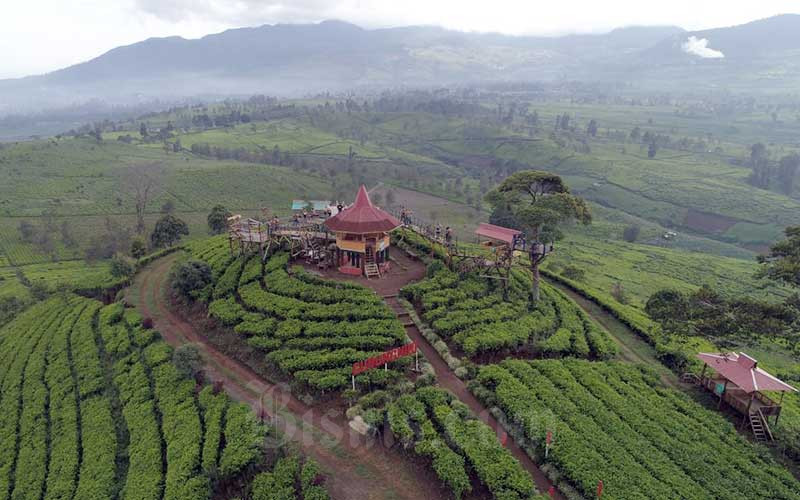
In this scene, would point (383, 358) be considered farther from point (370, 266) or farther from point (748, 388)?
point (748, 388)

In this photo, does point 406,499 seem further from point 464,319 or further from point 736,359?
point 736,359

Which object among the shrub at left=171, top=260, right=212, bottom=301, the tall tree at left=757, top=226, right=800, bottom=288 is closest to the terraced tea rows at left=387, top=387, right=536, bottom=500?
the tall tree at left=757, top=226, right=800, bottom=288

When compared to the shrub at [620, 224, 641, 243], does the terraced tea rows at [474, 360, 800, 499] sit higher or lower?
higher

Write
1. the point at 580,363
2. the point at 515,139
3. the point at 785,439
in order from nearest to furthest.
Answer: the point at 785,439 < the point at 580,363 < the point at 515,139

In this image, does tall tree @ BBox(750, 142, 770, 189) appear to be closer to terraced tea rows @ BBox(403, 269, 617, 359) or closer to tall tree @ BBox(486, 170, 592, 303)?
tall tree @ BBox(486, 170, 592, 303)

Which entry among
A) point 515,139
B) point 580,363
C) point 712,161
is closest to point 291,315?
→ point 580,363

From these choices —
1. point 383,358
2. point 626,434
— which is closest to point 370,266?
point 383,358
